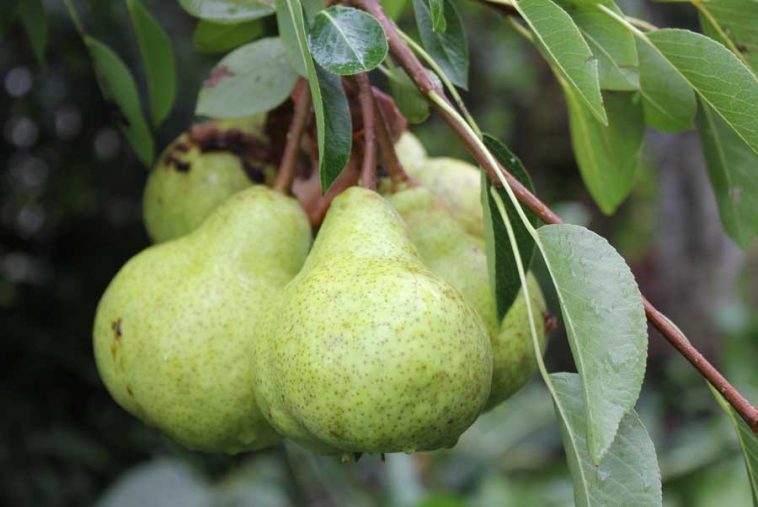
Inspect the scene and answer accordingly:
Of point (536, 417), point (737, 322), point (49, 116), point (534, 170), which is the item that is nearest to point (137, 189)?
point (49, 116)

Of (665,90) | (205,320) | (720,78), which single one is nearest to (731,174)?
(665,90)

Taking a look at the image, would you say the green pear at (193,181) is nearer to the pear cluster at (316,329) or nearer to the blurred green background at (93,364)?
the pear cluster at (316,329)

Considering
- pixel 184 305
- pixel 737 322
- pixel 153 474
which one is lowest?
pixel 737 322

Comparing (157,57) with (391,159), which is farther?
(157,57)

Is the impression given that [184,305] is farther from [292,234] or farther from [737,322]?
[737,322]

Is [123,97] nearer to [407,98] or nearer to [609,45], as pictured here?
[407,98]

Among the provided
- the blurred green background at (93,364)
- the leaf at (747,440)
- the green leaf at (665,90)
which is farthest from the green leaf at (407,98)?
the blurred green background at (93,364)

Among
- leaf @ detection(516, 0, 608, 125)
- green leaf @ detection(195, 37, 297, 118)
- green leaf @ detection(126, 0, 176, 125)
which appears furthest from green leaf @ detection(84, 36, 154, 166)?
leaf @ detection(516, 0, 608, 125)
